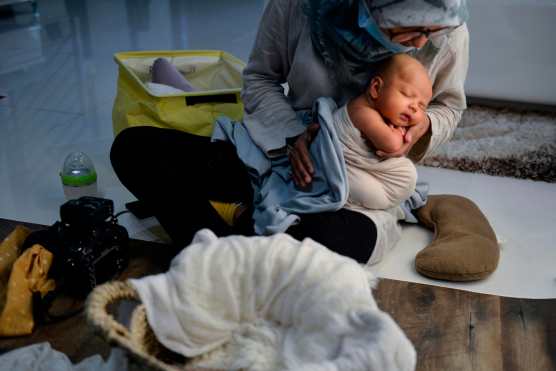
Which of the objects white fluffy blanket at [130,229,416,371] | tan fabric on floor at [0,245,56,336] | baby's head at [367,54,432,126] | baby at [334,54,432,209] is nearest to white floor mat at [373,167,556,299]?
baby at [334,54,432,209]

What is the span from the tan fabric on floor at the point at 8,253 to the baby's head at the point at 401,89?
0.90 meters

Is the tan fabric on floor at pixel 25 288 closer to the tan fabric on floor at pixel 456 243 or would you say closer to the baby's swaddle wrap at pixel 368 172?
the baby's swaddle wrap at pixel 368 172

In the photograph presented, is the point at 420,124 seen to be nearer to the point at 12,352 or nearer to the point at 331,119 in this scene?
the point at 331,119

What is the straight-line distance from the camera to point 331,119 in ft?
4.80

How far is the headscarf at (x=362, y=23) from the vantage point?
1.29 m

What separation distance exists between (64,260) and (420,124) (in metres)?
0.87

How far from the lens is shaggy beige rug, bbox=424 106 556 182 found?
7.19 feet

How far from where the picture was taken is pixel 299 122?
1575 millimetres

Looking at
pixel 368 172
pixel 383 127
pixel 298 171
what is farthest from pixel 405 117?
pixel 298 171

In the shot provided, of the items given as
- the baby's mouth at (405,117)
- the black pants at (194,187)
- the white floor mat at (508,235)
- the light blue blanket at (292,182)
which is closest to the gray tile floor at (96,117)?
the white floor mat at (508,235)

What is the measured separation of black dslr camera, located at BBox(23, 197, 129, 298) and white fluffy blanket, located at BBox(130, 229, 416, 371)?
17.4 inches

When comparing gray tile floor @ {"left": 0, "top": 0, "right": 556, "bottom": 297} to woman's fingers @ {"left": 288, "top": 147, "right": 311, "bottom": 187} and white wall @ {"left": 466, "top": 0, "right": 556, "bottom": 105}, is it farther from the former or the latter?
white wall @ {"left": 466, "top": 0, "right": 556, "bottom": 105}

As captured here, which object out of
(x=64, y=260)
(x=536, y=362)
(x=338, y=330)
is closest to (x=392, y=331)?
(x=338, y=330)

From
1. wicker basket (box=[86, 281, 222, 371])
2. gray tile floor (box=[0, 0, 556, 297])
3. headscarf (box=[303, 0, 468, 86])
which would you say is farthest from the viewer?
gray tile floor (box=[0, 0, 556, 297])
